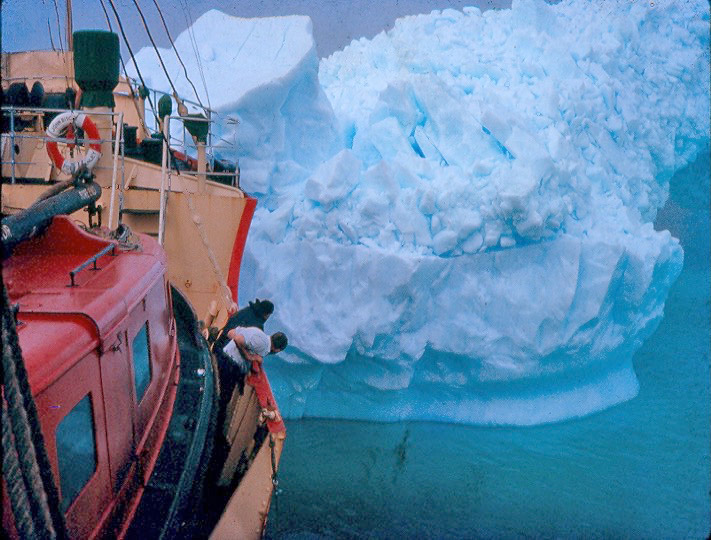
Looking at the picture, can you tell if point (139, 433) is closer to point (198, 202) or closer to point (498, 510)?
point (198, 202)

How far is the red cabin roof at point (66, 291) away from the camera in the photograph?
1749mm

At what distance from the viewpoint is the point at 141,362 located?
8.61ft

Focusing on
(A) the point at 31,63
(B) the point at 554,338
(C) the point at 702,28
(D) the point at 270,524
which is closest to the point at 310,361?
(D) the point at 270,524

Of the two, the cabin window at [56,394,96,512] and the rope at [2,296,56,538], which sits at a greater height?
the rope at [2,296,56,538]

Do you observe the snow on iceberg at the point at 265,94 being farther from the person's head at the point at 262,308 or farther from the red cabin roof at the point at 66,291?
the red cabin roof at the point at 66,291

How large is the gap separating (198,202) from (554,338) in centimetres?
392

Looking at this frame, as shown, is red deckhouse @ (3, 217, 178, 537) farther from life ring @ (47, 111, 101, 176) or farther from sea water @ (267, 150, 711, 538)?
sea water @ (267, 150, 711, 538)

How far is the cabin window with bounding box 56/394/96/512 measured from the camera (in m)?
1.80

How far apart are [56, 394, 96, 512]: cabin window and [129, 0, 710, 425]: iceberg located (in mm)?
4094

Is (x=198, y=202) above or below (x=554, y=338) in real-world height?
above

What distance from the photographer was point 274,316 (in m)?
6.26

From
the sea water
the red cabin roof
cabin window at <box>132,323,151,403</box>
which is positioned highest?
the red cabin roof

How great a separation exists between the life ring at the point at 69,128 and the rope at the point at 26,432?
2594 mm

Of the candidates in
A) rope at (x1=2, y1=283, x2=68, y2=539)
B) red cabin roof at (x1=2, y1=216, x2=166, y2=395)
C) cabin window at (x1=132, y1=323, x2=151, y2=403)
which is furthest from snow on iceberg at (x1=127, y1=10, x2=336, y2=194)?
rope at (x1=2, y1=283, x2=68, y2=539)
